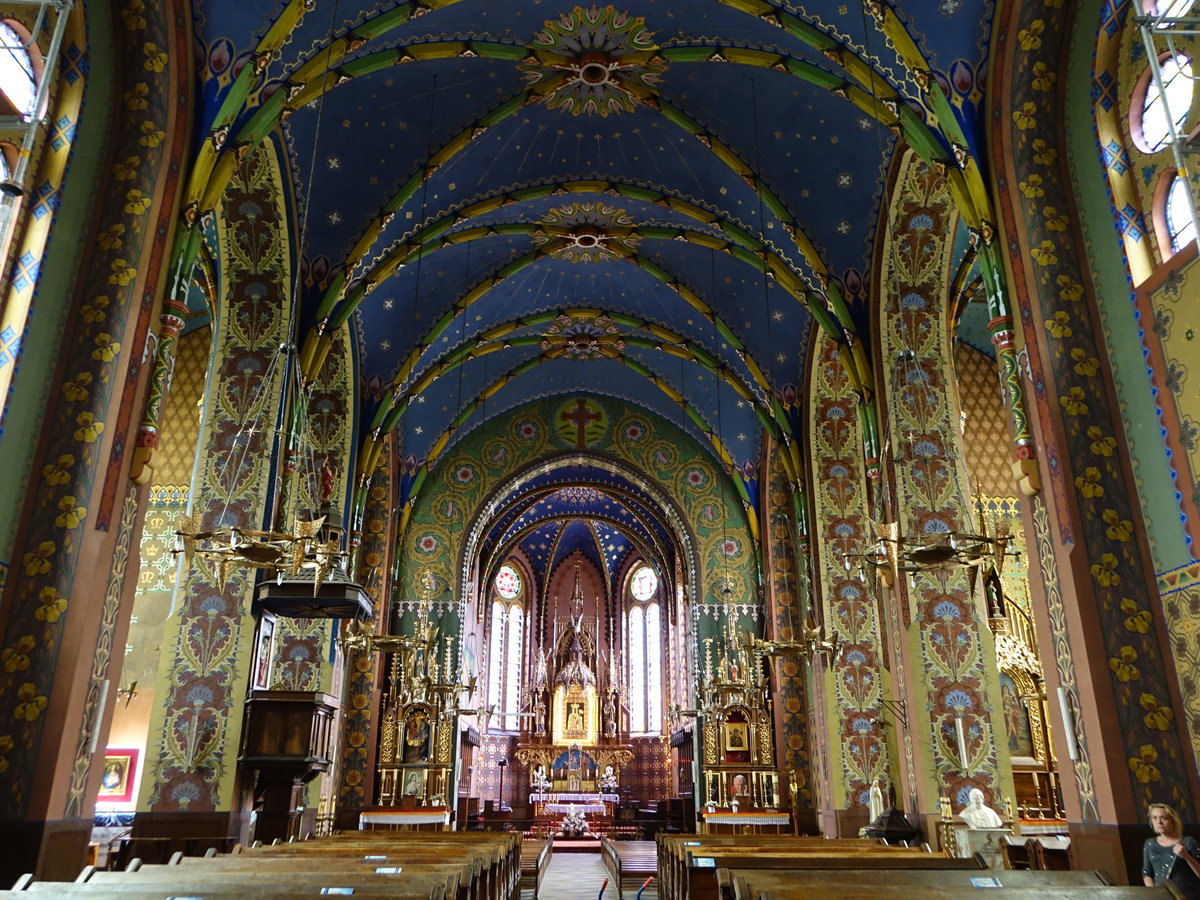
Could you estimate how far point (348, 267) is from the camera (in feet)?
47.6

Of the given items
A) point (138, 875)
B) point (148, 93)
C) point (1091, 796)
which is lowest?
point (138, 875)

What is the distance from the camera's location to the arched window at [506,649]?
3183 cm

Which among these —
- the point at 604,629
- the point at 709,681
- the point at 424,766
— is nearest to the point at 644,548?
the point at 604,629

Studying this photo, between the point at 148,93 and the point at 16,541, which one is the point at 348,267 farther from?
the point at 16,541

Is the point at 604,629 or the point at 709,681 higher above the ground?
the point at 604,629

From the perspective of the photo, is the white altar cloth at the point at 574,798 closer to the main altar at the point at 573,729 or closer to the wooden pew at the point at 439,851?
the main altar at the point at 573,729

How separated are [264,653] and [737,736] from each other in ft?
36.4

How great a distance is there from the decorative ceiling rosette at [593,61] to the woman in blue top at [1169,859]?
1044cm

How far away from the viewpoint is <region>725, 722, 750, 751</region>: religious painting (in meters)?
20.6

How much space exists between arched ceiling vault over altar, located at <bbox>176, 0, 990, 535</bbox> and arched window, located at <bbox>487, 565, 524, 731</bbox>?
1206cm

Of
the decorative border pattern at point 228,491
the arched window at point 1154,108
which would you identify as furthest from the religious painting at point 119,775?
the arched window at point 1154,108

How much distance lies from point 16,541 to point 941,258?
462 inches

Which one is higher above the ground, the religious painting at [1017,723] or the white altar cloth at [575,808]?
the religious painting at [1017,723]

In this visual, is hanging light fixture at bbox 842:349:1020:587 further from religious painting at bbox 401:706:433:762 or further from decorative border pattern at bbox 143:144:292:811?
religious painting at bbox 401:706:433:762
